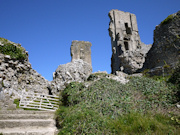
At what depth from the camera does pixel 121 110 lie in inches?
195

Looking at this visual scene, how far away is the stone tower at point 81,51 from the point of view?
28438 mm

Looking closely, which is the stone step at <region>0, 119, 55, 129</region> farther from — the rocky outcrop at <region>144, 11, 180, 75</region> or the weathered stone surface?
the rocky outcrop at <region>144, 11, 180, 75</region>

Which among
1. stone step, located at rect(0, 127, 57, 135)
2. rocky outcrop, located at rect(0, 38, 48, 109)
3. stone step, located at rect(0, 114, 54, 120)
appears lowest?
stone step, located at rect(0, 127, 57, 135)

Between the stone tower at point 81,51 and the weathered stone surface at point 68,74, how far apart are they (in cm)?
1432

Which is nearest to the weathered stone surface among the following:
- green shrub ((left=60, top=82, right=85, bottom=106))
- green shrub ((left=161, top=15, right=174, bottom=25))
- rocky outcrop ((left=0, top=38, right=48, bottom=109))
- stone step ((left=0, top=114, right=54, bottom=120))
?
rocky outcrop ((left=0, top=38, right=48, bottom=109))

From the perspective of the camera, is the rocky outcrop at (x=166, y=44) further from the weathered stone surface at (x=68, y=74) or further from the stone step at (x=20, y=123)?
the stone step at (x=20, y=123)

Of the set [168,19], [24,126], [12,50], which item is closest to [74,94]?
[24,126]

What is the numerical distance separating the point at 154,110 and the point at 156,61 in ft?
29.3

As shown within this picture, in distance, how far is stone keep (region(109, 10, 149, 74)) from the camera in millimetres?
19422

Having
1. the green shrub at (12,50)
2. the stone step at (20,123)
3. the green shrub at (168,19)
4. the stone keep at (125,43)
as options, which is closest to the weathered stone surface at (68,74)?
the green shrub at (12,50)

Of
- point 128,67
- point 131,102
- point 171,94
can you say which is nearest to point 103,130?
point 131,102

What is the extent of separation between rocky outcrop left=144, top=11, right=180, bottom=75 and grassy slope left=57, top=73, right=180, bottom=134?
468cm

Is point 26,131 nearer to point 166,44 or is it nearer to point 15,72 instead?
point 15,72

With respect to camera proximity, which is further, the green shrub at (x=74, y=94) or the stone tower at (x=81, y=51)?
the stone tower at (x=81, y=51)
